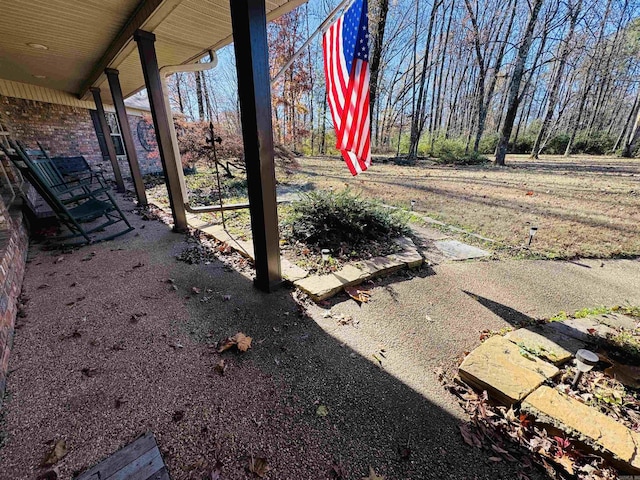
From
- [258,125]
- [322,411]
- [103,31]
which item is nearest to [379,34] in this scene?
[103,31]

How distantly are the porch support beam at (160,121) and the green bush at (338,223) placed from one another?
1.52m

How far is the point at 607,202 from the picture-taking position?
5.00 m

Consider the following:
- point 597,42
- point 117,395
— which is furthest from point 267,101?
point 597,42

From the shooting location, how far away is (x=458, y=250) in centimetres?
335

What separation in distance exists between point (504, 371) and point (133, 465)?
1941mm

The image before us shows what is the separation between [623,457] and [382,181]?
6.82 meters

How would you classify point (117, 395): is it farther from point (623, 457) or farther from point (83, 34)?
point (83, 34)

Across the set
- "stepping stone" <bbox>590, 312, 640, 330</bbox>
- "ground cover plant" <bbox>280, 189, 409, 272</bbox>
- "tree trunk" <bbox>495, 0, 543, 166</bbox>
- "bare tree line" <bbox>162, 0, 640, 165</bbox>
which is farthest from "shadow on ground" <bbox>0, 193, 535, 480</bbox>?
"tree trunk" <bbox>495, 0, 543, 166</bbox>

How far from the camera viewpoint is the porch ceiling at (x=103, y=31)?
2654 millimetres

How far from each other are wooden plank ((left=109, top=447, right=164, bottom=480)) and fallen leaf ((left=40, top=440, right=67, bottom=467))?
0.89 ft

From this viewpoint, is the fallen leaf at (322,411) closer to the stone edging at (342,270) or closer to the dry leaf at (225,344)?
the dry leaf at (225,344)

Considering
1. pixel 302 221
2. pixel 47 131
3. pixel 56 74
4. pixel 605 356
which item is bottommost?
pixel 605 356

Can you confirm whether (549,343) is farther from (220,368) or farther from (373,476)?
(220,368)

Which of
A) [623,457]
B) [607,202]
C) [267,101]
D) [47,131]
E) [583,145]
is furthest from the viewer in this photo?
[583,145]
